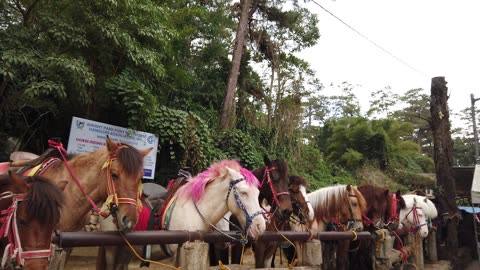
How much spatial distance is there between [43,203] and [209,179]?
201 centimetres

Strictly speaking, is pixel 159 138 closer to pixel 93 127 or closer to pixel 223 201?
pixel 93 127

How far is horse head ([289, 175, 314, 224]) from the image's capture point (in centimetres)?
523

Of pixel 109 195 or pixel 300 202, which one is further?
pixel 300 202

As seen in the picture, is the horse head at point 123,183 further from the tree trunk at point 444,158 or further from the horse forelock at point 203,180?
the tree trunk at point 444,158

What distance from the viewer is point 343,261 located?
19.6 feet

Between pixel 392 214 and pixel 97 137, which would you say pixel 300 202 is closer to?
pixel 392 214

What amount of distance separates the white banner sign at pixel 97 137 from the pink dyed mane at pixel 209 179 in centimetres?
243

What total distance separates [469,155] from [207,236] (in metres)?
39.7

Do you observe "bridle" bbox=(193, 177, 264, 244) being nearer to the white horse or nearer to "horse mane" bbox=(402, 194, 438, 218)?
the white horse

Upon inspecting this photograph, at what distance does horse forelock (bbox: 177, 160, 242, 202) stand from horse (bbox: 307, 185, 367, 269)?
8.44ft

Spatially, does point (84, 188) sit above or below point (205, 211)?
above

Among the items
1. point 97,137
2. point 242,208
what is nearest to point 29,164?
point 242,208

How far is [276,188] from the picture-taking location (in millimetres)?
4812

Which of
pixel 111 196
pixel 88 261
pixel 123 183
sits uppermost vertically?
pixel 123 183
